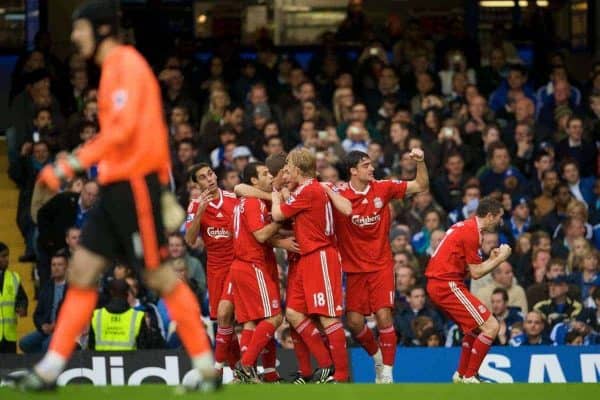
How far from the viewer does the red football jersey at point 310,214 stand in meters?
11.6

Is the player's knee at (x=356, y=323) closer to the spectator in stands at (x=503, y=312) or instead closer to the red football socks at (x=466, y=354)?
the red football socks at (x=466, y=354)

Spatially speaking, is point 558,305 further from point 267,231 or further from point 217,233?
point 267,231

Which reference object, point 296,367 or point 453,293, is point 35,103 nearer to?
point 296,367

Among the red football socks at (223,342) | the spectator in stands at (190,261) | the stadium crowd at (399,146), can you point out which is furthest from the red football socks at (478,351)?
the spectator in stands at (190,261)

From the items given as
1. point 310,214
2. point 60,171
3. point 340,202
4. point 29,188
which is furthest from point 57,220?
point 60,171

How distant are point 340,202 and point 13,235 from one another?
7.46 meters

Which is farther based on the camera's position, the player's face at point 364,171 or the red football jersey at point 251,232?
the player's face at point 364,171

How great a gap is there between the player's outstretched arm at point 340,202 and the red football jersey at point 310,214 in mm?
43

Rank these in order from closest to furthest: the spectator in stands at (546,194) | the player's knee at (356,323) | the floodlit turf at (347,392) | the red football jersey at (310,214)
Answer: the floodlit turf at (347,392) → the red football jersey at (310,214) → the player's knee at (356,323) → the spectator in stands at (546,194)

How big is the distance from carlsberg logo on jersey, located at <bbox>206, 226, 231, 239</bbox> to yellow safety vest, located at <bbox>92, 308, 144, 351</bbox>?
6.63 feet

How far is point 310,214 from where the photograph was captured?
11664 mm

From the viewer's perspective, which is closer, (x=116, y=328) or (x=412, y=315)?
(x=116, y=328)

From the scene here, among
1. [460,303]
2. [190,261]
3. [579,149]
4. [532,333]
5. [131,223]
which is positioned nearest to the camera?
[131,223]

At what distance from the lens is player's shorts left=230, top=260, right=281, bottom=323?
474 inches
